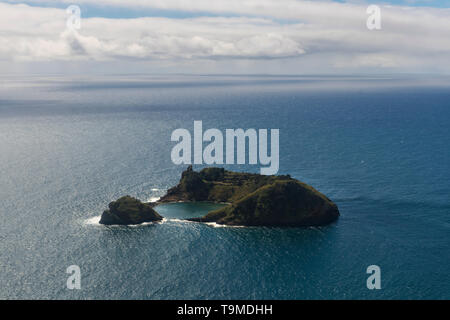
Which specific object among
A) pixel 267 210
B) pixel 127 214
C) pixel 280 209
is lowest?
pixel 127 214

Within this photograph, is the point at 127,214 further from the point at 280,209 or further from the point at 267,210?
the point at 280,209

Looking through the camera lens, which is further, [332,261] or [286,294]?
[332,261]

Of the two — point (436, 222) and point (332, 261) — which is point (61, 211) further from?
point (436, 222)

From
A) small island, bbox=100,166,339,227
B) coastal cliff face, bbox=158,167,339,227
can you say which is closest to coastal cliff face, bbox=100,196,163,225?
small island, bbox=100,166,339,227

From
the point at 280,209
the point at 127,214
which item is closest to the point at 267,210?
the point at 280,209

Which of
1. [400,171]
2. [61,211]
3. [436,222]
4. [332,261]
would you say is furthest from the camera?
[400,171]

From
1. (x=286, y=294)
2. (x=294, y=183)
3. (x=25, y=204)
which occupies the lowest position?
(x=286, y=294)

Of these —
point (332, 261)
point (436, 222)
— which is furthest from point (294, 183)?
point (436, 222)
